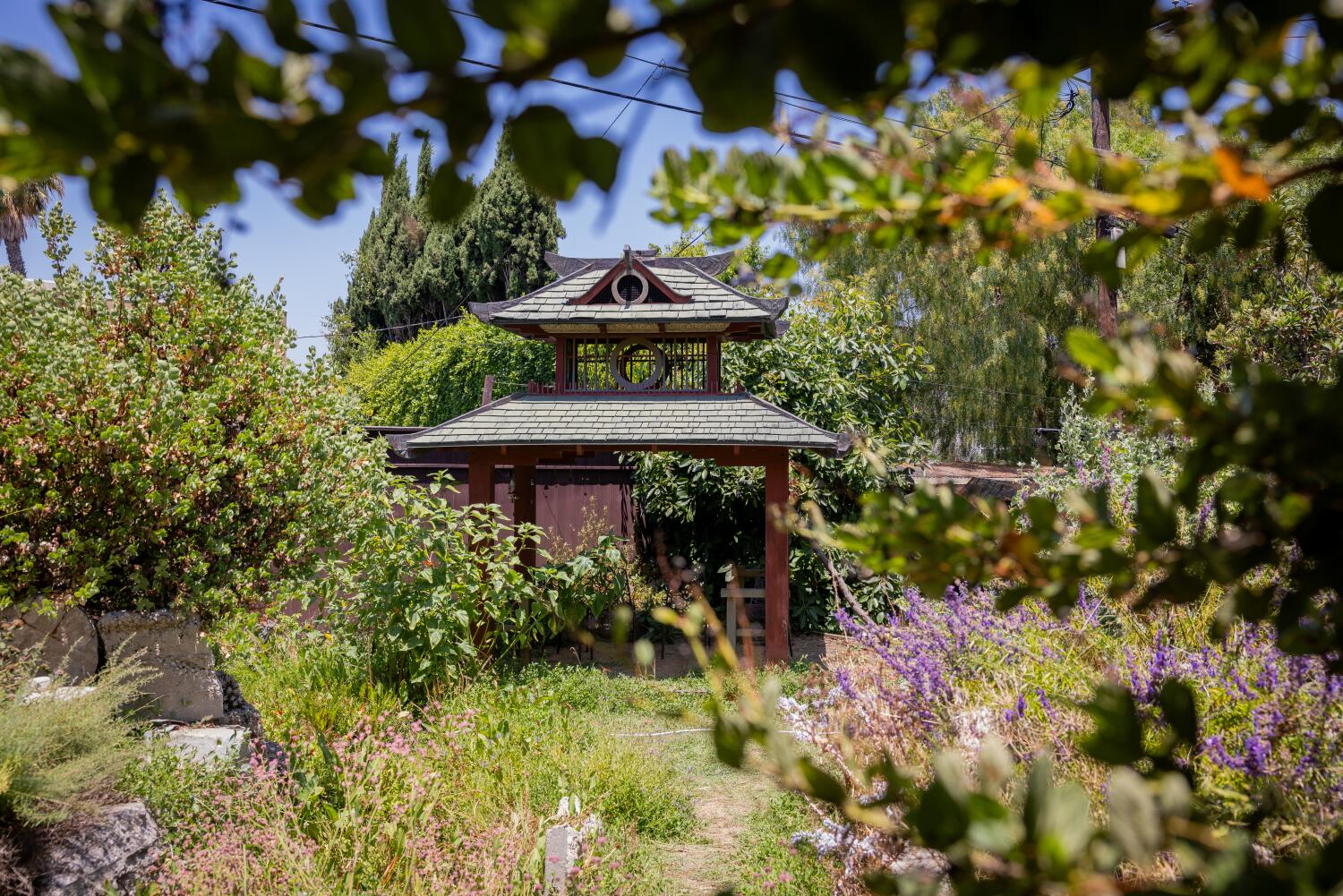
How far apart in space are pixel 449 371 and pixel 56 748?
17537 mm

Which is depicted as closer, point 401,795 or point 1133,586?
point 1133,586

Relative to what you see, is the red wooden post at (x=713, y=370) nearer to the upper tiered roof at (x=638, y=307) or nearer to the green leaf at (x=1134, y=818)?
the upper tiered roof at (x=638, y=307)

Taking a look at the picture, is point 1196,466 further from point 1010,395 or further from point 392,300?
point 392,300

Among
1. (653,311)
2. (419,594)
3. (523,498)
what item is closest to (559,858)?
(419,594)

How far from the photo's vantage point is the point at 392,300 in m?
26.0

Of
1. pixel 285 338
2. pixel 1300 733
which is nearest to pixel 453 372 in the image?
pixel 285 338

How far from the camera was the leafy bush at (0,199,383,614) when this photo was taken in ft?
13.4

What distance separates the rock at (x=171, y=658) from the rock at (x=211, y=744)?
0.15 m

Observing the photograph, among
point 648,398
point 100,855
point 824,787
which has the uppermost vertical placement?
point 648,398

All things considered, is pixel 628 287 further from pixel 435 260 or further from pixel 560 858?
pixel 435 260

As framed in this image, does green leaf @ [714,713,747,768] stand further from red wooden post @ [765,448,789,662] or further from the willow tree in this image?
the willow tree

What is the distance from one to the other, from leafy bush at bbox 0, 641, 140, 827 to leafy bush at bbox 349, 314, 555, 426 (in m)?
15.0

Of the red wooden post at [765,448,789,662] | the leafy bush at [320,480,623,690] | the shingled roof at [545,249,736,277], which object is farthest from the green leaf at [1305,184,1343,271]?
the shingled roof at [545,249,736,277]

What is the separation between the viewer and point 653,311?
Result: 870 cm
